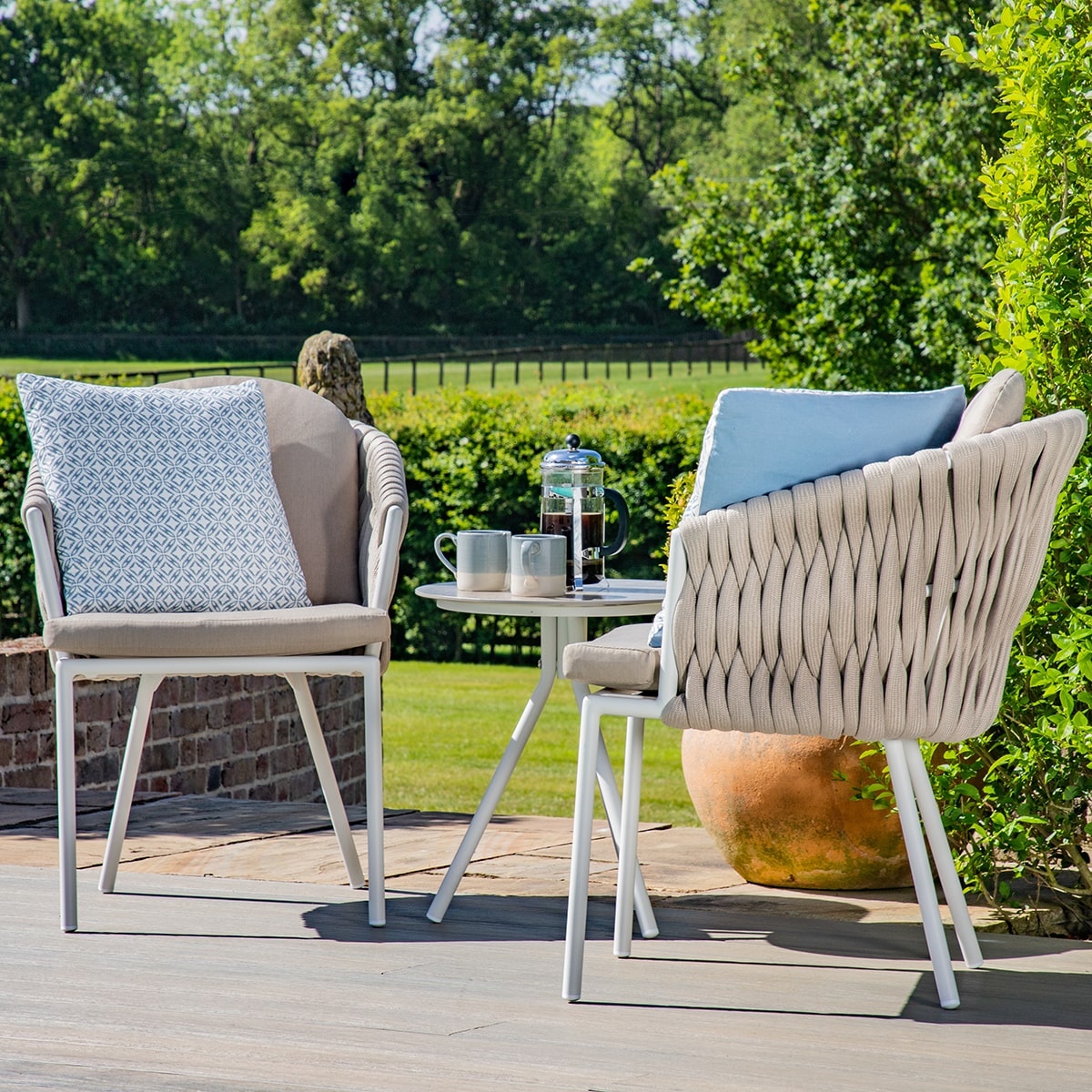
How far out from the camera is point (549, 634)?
314cm

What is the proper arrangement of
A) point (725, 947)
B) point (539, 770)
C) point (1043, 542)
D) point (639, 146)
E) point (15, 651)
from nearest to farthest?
point (1043, 542) < point (725, 947) < point (15, 651) < point (539, 770) < point (639, 146)

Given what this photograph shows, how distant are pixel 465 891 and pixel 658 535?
7116 mm

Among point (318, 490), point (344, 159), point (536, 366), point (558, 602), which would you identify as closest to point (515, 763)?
point (558, 602)

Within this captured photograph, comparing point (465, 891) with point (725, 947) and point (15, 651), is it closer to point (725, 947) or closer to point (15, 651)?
point (725, 947)

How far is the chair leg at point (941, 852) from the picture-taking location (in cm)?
254

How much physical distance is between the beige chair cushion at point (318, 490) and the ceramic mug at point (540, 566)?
2.19 feet

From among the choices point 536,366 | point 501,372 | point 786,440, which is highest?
point 786,440

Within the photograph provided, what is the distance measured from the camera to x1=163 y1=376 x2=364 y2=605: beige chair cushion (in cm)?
349

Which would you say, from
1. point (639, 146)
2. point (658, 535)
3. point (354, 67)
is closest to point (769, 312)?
point (658, 535)

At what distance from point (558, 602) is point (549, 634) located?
0.30m

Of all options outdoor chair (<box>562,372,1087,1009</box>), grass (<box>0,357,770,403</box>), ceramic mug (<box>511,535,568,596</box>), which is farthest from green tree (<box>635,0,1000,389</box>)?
grass (<box>0,357,770,403</box>)

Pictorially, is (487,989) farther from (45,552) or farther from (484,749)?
(484,749)

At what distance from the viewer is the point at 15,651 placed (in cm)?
456

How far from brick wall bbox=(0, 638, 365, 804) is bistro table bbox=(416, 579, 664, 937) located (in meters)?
1.89
